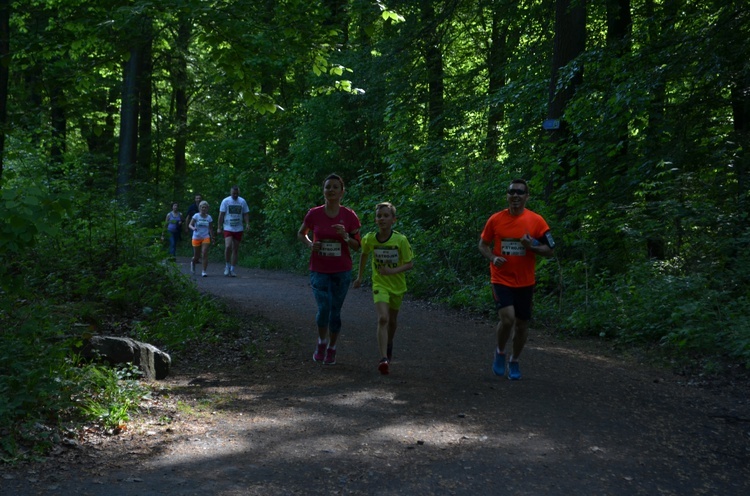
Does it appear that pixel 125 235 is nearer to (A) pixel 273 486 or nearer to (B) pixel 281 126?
(A) pixel 273 486

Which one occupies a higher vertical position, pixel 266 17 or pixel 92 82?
pixel 266 17

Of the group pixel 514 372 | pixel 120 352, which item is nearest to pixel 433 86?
pixel 514 372

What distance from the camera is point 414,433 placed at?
5926 millimetres

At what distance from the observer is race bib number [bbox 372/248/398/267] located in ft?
27.5

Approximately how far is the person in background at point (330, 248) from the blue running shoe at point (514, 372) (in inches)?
75.6

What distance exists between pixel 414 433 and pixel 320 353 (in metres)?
3.19

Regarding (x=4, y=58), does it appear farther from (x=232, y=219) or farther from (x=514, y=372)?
(x=232, y=219)

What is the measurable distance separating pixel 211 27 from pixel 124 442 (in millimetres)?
Result: 6486

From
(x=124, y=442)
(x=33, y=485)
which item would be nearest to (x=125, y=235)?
(x=124, y=442)

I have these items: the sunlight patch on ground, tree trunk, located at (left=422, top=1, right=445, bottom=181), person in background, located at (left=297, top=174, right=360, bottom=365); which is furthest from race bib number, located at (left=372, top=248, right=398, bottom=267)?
tree trunk, located at (left=422, top=1, right=445, bottom=181)

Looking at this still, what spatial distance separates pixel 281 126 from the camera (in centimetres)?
3153

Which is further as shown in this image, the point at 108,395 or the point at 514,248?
the point at 514,248

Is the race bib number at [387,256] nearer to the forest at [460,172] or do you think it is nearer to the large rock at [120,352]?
the large rock at [120,352]

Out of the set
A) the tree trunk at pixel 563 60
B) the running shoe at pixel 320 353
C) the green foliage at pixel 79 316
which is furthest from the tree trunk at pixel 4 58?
the tree trunk at pixel 563 60
